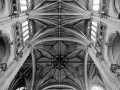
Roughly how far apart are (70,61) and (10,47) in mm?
12021

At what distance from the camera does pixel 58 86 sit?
A: 77.9 ft

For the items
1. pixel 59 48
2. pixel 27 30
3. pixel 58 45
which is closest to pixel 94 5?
pixel 58 45

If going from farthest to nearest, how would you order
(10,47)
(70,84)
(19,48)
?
(70,84) < (19,48) < (10,47)

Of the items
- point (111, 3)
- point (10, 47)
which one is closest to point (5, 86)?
point (10, 47)

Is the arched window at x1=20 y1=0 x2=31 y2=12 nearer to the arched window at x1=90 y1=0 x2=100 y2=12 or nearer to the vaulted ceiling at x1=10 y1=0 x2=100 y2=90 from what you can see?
the vaulted ceiling at x1=10 y1=0 x2=100 y2=90

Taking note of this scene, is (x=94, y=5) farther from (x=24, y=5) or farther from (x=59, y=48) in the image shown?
(x=59, y=48)

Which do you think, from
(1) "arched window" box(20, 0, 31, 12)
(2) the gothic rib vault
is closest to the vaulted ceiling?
(2) the gothic rib vault

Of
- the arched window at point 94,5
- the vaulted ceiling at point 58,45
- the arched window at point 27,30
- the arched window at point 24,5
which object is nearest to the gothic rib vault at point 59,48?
the vaulted ceiling at point 58,45

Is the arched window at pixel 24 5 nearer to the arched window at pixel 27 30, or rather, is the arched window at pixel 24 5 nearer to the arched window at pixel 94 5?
the arched window at pixel 27 30

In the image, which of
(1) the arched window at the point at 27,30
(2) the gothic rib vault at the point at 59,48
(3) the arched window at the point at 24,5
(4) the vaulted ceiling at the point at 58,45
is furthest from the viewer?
(4) the vaulted ceiling at the point at 58,45

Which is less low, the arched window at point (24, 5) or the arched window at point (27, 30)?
the arched window at point (24, 5)

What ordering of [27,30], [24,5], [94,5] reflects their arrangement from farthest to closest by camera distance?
[27,30], [24,5], [94,5]

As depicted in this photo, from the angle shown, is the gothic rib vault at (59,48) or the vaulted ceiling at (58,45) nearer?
the gothic rib vault at (59,48)

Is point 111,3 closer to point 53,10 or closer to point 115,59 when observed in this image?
point 115,59
